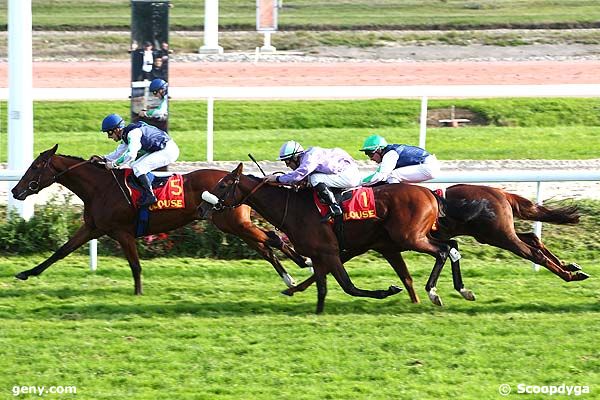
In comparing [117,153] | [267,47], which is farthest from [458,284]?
[267,47]

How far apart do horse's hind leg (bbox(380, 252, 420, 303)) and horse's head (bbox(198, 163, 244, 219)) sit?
1238mm

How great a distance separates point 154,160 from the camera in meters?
9.39

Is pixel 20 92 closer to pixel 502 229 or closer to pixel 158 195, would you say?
pixel 158 195

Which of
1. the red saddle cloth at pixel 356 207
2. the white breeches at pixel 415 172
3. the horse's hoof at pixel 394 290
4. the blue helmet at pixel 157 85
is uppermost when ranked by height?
the blue helmet at pixel 157 85

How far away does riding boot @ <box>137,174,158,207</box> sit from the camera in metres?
9.15

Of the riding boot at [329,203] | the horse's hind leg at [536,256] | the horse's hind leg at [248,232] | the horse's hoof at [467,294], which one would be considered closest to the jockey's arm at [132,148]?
the horse's hind leg at [248,232]

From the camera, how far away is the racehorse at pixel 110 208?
9195mm

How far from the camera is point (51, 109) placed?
17203 mm

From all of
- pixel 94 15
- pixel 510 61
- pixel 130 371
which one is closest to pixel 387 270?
pixel 130 371

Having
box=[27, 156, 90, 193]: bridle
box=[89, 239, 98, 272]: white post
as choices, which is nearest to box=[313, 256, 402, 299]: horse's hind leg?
box=[89, 239, 98, 272]: white post

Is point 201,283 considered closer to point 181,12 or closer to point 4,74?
point 4,74

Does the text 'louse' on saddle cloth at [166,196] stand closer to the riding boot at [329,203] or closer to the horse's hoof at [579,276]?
the riding boot at [329,203]

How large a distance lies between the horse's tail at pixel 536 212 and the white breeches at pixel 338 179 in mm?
1297

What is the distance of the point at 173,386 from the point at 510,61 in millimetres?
17665
